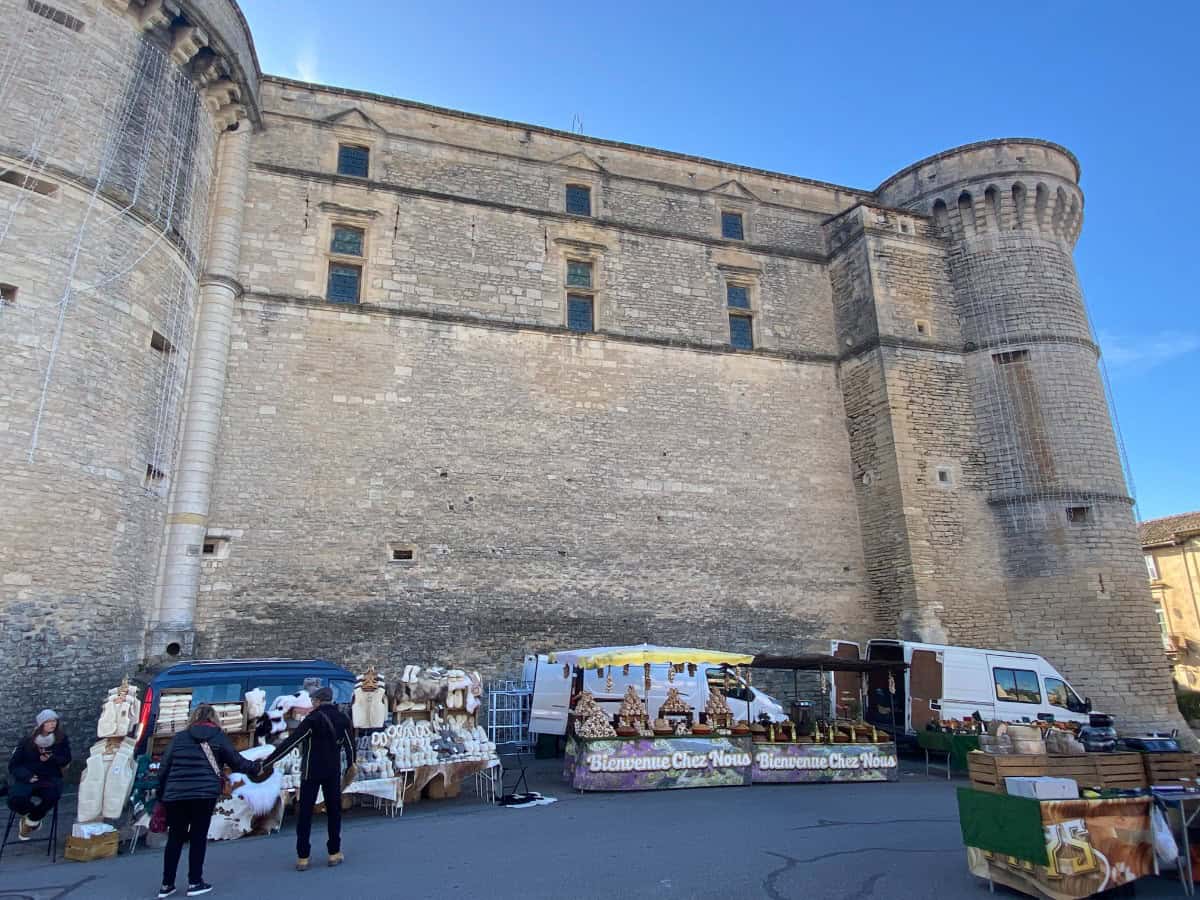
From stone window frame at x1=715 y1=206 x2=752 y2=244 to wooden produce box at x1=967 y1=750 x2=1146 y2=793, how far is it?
1506 cm

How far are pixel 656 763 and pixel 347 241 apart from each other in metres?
11.8

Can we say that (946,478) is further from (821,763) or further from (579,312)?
(821,763)

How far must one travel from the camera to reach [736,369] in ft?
56.7

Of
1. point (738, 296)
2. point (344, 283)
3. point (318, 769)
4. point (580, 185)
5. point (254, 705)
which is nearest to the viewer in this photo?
point (318, 769)

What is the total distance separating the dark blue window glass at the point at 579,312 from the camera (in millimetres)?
16688

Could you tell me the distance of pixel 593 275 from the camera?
17172 mm

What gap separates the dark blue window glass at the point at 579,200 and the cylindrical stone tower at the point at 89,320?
7501 mm

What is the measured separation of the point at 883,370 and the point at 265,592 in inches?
517

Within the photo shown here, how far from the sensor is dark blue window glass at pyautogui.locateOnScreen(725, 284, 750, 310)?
18141mm

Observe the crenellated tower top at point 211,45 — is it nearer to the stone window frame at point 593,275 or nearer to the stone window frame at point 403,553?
the stone window frame at point 593,275

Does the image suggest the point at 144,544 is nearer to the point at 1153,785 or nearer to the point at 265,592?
the point at 265,592

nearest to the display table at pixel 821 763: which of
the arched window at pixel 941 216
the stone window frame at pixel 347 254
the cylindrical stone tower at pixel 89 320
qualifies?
the cylindrical stone tower at pixel 89 320

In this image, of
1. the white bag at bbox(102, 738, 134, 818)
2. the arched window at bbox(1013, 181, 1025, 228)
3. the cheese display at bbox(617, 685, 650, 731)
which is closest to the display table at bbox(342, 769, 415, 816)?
the white bag at bbox(102, 738, 134, 818)

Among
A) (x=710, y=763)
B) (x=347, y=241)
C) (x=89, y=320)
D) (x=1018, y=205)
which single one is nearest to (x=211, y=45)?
(x=347, y=241)
